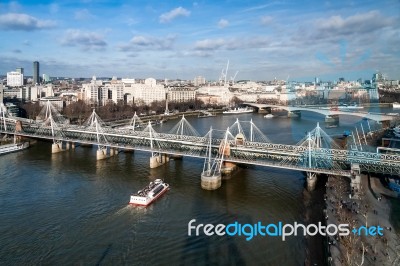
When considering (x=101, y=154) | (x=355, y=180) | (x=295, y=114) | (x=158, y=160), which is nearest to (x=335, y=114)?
(x=295, y=114)

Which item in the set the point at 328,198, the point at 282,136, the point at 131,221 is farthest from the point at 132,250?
the point at 282,136

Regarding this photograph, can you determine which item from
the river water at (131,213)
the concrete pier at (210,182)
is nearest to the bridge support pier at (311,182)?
the river water at (131,213)

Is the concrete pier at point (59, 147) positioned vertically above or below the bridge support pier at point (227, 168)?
above

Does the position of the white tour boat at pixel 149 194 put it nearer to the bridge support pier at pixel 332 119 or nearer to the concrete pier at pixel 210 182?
the concrete pier at pixel 210 182

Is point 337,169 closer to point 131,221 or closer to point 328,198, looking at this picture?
point 328,198

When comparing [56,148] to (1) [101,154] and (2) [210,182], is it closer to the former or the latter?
(1) [101,154]

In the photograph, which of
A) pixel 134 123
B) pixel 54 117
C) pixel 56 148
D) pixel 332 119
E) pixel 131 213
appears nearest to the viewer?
pixel 131 213
